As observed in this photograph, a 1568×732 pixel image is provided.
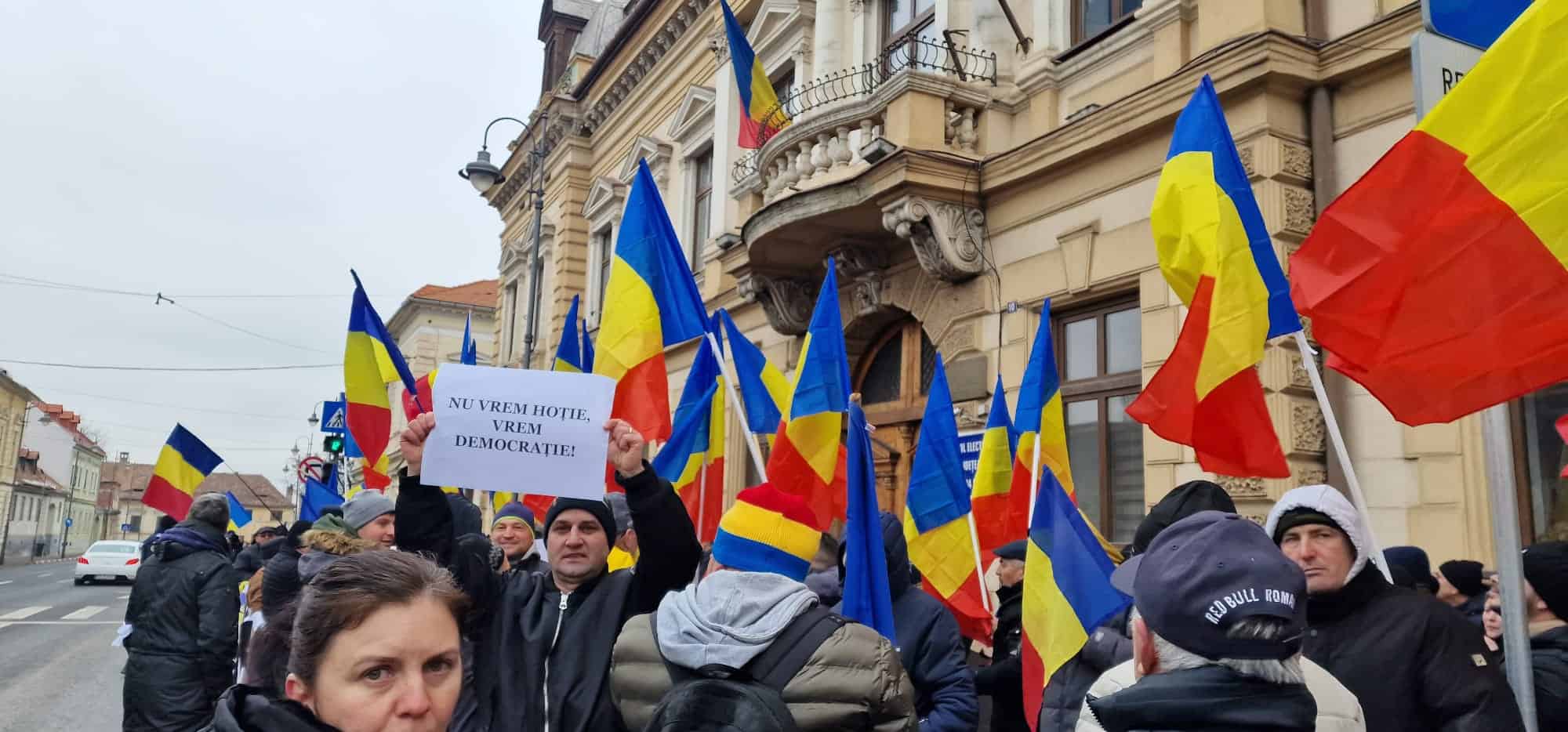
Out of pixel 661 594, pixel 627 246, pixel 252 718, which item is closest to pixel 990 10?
pixel 627 246

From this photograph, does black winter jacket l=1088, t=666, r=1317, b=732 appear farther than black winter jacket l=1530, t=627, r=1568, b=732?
No

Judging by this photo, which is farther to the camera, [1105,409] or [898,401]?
[898,401]

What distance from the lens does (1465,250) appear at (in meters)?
2.48

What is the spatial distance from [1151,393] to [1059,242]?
4689 millimetres

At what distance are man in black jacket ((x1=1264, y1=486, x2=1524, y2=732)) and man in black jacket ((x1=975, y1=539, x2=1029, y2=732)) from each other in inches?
58.5

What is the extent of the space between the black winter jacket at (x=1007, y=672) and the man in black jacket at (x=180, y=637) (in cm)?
369

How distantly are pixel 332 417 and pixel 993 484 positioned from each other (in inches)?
510

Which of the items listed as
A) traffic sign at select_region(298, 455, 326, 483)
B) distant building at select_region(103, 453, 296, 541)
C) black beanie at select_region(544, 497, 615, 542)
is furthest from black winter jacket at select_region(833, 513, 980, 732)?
distant building at select_region(103, 453, 296, 541)

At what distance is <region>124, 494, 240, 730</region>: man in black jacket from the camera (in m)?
5.26

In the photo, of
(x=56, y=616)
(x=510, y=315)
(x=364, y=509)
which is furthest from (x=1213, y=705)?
(x=510, y=315)

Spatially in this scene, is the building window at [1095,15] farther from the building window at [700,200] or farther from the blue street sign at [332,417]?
the blue street sign at [332,417]

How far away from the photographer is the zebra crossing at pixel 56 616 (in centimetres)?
1709

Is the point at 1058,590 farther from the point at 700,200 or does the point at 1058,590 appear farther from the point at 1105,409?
the point at 700,200

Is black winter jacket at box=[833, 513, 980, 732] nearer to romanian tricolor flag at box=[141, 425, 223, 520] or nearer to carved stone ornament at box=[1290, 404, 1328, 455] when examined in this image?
carved stone ornament at box=[1290, 404, 1328, 455]
